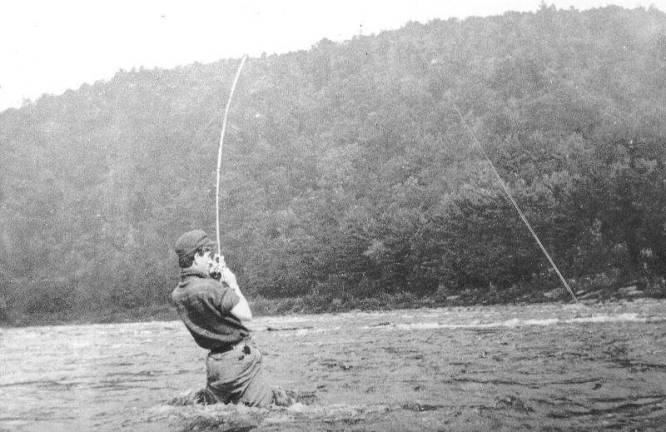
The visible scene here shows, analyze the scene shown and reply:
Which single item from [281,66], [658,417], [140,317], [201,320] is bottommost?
[140,317]

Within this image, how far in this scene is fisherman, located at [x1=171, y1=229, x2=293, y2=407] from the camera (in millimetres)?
5645

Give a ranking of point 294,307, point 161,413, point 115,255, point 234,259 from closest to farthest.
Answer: point 161,413, point 294,307, point 234,259, point 115,255

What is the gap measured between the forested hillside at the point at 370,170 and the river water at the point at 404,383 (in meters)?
11.3

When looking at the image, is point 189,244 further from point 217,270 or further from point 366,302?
point 366,302

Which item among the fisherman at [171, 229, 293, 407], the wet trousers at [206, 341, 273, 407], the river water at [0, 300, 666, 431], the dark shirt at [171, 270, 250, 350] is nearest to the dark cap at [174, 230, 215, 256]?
the fisherman at [171, 229, 293, 407]

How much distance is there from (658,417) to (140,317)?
38951 mm

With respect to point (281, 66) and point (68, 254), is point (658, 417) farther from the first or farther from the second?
point (281, 66)

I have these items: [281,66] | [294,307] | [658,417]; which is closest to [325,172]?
[294,307]

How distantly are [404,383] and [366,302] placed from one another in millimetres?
23323

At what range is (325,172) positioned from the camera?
152 ft

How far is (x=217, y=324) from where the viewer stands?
18.7 ft

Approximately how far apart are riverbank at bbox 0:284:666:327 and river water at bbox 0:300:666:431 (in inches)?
284

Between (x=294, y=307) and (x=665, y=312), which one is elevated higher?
(x=665, y=312)

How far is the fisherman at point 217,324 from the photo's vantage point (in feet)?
18.5
